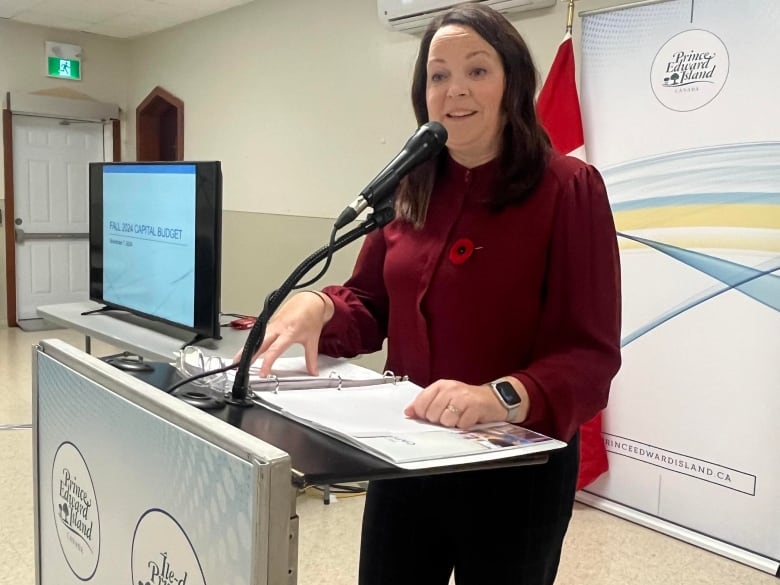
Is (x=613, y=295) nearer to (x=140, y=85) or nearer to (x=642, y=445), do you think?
(x=642, y=445)

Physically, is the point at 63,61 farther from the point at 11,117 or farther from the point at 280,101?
the point at 280,101

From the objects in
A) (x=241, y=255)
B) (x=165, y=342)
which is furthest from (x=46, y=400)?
(x=241, y=255)

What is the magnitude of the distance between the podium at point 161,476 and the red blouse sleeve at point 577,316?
0.58 ft

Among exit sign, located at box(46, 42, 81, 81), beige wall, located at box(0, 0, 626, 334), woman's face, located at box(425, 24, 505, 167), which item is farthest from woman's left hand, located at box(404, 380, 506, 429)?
exit sign, located at box(46, 42, 81, 81)

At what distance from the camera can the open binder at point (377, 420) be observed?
77cm

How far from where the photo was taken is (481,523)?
107 centimetres

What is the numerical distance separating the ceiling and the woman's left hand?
4.99 metres

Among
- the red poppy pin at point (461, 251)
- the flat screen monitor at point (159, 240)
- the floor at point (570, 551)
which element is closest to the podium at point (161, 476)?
the red poppy pin at point (461, 251)

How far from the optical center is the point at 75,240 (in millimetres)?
6758

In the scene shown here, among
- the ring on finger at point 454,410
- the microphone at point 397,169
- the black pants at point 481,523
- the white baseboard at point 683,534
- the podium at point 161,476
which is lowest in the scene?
the white baseboard at point 683,534

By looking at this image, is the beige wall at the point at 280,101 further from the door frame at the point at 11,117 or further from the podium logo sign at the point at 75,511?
the podium logo sign at the point at 75,511

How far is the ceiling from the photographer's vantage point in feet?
18.0

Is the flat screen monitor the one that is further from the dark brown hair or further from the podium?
the dark brown hair

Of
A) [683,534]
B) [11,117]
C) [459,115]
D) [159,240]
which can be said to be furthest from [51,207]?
[459,115]
